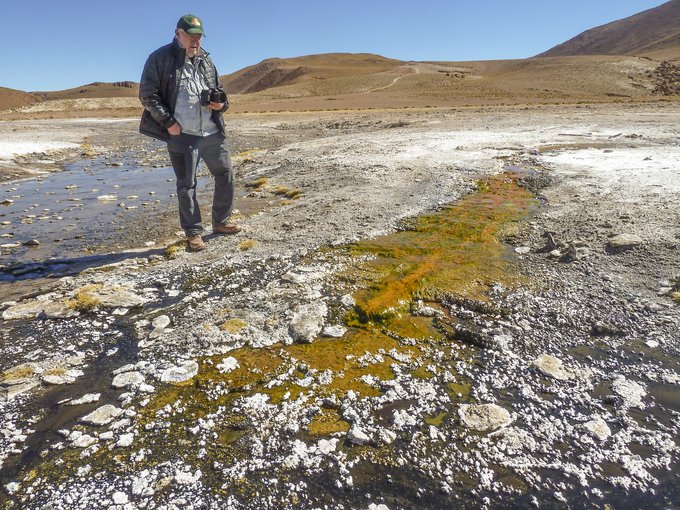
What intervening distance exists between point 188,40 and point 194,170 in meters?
1.21

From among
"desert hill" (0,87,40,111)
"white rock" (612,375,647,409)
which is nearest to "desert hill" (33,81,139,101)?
"desert hill" (0,87,40,111)

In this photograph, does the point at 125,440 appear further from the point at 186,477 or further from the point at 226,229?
the point at 226,229

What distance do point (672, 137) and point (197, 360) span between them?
41.0ft

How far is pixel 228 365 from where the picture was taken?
2627 mm

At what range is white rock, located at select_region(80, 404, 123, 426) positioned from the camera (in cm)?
217

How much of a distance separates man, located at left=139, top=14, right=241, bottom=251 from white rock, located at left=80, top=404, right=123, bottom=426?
97.0 inches

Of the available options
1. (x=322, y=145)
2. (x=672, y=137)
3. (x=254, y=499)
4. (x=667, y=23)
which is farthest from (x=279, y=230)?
(x=667, y=23)

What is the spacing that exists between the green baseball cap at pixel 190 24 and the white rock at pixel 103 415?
3256 millimetres

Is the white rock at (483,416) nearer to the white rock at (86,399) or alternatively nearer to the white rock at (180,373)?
the white rock at (180,373)

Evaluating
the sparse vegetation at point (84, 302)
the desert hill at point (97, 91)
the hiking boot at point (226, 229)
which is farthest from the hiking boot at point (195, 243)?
the desert hill at point (97, 91)

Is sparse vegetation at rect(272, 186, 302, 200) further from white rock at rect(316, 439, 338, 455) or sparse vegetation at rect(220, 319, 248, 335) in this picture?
white rock at rect(316, 439, 338, 455)

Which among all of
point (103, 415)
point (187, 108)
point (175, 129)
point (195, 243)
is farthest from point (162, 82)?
point (103, 415)

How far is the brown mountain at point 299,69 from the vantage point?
294ft

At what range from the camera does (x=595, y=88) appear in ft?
130
